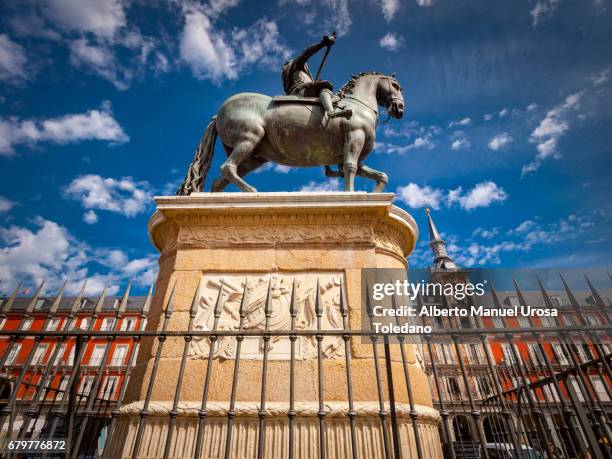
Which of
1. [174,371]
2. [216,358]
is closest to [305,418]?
[216,358]

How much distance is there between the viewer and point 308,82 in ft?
16.8

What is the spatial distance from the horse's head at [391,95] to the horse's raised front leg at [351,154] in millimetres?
1161

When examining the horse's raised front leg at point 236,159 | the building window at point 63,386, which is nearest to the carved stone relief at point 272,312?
the horse's raised front leg at point 236,159

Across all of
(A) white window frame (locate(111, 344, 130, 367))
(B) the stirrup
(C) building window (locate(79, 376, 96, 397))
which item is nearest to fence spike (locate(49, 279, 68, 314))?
(C) building window (locate(79, 376, 96, 397))

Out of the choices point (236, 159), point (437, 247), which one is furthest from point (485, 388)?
point (437, 247)

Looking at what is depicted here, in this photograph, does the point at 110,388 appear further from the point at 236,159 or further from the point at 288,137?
the point at 288,137

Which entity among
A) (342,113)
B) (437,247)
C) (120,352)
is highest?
(437,247)

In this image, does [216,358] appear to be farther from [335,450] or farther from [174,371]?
[335,450]

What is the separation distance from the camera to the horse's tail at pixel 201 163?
4734 mm

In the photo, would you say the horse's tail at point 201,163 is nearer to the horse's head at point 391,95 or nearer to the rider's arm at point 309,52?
the rider's arm at point 309,52

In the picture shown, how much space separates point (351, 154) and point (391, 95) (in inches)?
61.2

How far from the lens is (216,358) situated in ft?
10.4

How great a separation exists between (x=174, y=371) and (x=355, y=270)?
6.57 feet

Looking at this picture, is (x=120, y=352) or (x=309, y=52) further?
(x=120, y=352)
